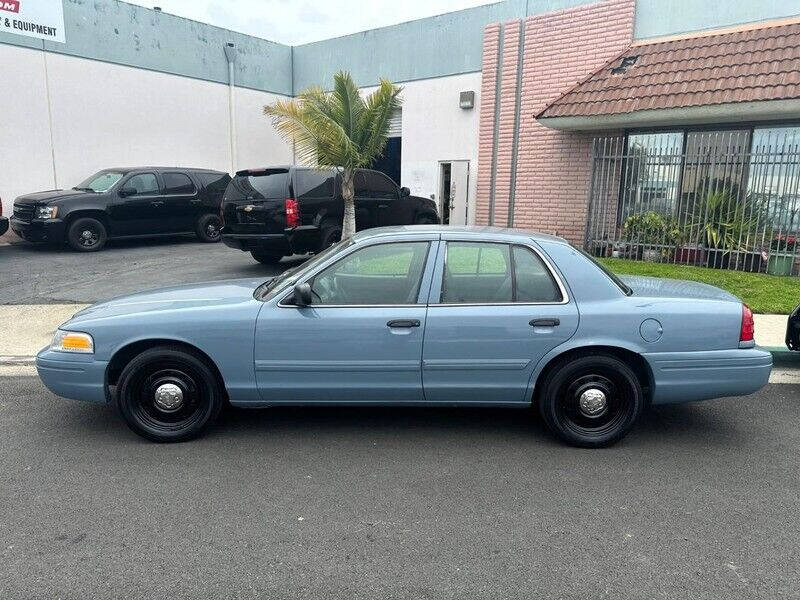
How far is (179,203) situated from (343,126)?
215 inches

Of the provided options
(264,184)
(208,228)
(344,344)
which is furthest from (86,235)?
(344,344)

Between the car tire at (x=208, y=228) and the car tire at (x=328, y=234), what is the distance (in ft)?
16.5

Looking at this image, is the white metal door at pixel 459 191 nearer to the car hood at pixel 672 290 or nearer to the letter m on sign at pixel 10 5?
the letter m on sign at pixel 10 5

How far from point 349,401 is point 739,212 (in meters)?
8.69

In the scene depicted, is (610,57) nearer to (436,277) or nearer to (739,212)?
(739,212)

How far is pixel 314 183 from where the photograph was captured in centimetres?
1005

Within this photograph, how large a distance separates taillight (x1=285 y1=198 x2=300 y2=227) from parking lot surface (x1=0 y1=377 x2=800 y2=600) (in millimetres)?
5253

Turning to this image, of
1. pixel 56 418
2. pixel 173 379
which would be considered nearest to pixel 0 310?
pixel 56 418

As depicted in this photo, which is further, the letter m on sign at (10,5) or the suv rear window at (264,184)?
the letter m on sign at (10,5)

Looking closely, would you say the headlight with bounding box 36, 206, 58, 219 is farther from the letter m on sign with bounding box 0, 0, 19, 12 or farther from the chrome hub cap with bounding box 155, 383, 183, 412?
the chrome hub cap with bounding box 155, 383, 183, 412

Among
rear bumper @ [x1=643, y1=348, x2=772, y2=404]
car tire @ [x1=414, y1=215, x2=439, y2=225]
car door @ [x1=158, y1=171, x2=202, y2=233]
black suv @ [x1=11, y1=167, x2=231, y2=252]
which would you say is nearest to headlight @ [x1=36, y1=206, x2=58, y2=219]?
black suv @ [x1=11, y1=167, x2=231, y2=252]

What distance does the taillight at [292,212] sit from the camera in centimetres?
956

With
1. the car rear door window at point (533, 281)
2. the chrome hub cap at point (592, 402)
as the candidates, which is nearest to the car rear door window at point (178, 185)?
the car rear door window at point (533, 281)

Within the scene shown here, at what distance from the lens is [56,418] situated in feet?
15.2
